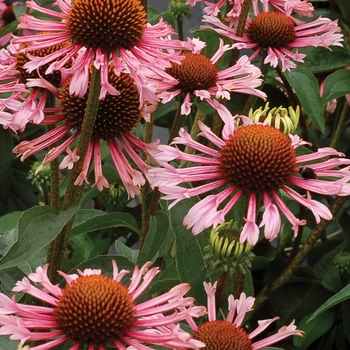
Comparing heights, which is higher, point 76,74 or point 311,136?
point 76,74

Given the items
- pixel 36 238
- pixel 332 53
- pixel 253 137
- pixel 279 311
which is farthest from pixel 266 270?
pixel 36 238

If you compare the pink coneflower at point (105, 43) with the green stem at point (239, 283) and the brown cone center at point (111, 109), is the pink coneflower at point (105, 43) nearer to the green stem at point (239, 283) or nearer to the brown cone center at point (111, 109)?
the brown cone center at point (111, 109)

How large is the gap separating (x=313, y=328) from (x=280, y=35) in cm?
42

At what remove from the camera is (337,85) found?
1045mm

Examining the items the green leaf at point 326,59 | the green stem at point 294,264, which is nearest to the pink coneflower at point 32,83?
the green stem at point 294,264

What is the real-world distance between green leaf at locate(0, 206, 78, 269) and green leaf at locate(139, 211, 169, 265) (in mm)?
92

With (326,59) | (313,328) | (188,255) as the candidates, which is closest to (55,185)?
(188,255)

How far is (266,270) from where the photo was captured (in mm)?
1102

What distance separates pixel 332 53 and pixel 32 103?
2.15 ft

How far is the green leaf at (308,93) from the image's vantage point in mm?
903

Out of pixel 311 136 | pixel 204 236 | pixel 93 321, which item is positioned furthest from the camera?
pixel 311 136

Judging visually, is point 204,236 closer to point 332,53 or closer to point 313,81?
point 313,81

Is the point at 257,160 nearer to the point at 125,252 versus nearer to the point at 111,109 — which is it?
the point at 111,109

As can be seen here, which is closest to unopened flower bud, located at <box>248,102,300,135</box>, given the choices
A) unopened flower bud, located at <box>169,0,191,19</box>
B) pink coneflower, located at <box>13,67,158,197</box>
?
pink coneflower, located at <box>13,67,158,197</box>
